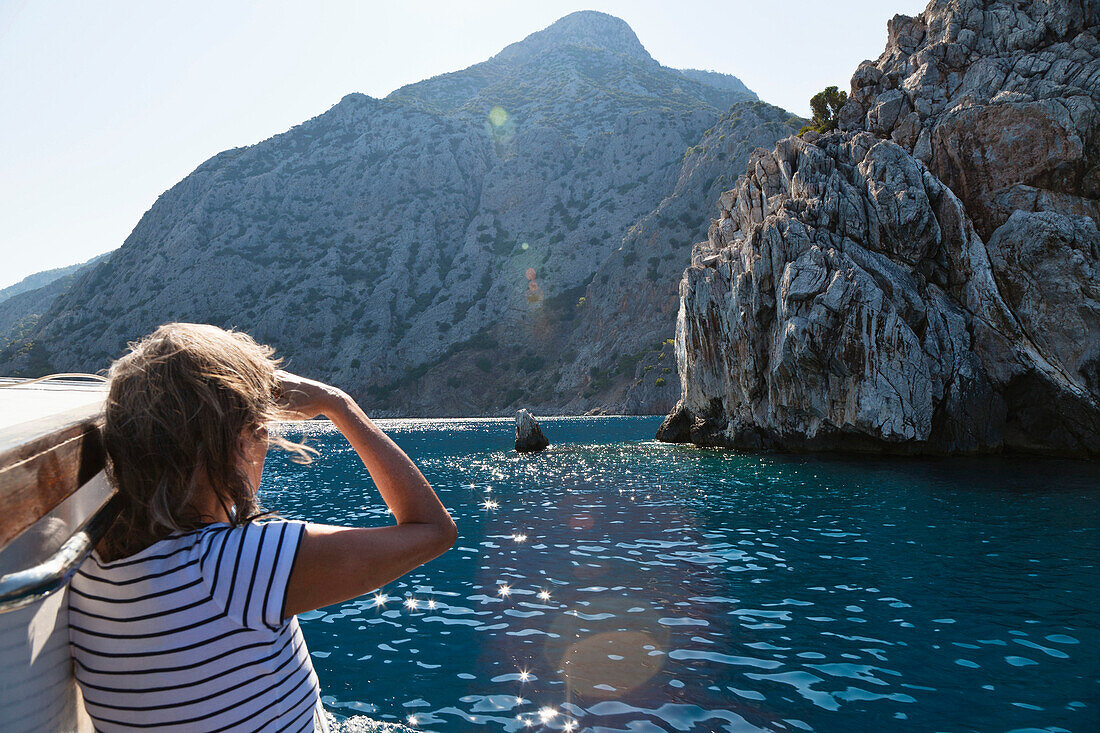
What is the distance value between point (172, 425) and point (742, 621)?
30.3ft

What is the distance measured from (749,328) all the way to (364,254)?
104952 mm

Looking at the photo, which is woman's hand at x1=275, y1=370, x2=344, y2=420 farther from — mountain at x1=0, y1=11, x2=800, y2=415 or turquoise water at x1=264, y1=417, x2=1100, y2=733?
mountain at x1=0, y1=11, x2=800, y2=415

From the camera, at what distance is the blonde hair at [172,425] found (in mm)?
1814

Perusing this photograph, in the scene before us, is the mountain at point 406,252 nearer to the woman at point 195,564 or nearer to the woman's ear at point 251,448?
the woman's ear at point 251,448

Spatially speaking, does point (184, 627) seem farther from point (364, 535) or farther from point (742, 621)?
point (742, 621)

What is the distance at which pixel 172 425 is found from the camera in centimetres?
185

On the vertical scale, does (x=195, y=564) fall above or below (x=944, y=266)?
below

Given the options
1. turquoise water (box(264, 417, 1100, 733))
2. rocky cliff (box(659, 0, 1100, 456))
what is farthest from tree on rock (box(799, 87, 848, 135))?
turquoise water (box(264, 417, 1100, 733))

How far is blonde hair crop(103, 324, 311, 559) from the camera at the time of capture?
1814mm

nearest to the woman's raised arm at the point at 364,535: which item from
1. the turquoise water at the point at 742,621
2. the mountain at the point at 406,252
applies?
the turquoise water at the point at 742,621

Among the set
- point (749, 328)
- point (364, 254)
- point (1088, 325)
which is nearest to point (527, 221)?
point (364, 254)

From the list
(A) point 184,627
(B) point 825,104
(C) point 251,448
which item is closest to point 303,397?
(C) point 251,448

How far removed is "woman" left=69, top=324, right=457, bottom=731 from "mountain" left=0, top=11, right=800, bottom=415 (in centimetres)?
10252

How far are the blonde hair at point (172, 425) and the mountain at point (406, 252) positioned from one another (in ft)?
336
